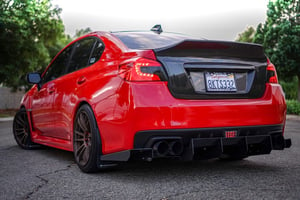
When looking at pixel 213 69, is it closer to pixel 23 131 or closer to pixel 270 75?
pixel 270 75

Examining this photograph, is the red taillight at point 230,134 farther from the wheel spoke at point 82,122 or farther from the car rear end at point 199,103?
the wheel spoke at point 82,122

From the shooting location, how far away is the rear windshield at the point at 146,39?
463 centimetres

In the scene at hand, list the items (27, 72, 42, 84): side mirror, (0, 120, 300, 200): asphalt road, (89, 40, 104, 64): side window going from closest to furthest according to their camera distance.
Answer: (0, 120, 300, 200): asphalt road < (89, 40, 104, 64): side window < (27, 72, 42, 84): side mirror

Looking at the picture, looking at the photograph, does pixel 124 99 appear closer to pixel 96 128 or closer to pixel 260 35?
pixel 96 128

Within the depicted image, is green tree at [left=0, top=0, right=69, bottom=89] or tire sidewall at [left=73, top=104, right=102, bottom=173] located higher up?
green tree at [left=0, top=0, right=69, bottom=89]

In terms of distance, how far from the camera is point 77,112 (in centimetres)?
499

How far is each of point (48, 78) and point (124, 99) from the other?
2792mm

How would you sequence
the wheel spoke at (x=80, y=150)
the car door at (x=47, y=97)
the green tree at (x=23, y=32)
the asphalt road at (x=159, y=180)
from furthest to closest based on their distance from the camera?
1. the green tree at (x=23, y=32)
2. the car door at (x=47, y=97)
3. the wheel spoke at (x=80, y=150)
4. the asphalt road at (x=159, y=180)

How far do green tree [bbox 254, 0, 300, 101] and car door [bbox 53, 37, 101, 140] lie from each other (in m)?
22.6

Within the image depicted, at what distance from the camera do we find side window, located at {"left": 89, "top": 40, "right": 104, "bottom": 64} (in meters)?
4.98

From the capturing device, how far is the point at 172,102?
410cm

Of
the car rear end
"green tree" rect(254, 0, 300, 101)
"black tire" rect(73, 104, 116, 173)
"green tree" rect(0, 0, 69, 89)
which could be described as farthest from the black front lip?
"green tree" rect(254, 0, 300, 101)

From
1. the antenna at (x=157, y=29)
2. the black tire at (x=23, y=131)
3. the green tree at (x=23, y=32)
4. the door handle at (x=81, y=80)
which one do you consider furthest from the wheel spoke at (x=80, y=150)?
the green tree at (x=23, y=32)

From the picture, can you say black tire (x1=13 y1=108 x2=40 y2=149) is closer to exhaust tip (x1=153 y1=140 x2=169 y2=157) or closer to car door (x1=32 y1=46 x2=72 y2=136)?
car door (x1=32 y1=46 x2=72 y2=136)
